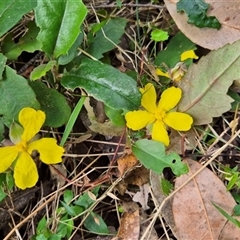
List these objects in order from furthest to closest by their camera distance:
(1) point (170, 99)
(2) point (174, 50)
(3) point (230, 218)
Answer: (2) point (174, 50) → (1) point (170, 99) → (3) point (230, 218)

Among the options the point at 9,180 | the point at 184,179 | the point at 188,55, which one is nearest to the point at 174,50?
the point at 188,55

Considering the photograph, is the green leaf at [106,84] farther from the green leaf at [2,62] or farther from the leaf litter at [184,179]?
the green leaf at [2,62]

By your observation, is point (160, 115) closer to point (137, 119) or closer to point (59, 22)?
point (137, 119)

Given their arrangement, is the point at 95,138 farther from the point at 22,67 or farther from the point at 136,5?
the point at 136,5

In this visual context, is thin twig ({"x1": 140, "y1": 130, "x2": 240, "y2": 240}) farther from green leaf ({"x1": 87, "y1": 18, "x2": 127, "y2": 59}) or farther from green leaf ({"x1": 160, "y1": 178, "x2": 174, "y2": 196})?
green leaf ({"x1": 87, "y1": 18, "x2": 127, "y2": 59})

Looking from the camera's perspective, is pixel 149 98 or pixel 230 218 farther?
pixel 149 98

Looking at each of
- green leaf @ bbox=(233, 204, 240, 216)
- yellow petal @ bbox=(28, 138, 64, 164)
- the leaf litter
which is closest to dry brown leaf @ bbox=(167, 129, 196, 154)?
the leaf litter

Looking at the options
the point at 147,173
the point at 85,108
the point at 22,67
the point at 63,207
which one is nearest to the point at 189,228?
the point at 147,173
